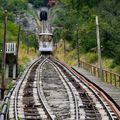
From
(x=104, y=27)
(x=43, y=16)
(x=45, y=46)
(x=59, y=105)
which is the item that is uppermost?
(x=43, y=16)

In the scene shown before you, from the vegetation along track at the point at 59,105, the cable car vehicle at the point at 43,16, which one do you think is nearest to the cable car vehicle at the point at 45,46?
the vegetation along track at the point at 59,105

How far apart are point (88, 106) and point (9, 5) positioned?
13640 centimetres

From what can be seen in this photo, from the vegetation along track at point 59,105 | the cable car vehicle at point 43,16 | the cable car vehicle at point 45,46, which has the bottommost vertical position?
the vegetation along track at point 59,105

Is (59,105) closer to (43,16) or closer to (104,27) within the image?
(104,27)

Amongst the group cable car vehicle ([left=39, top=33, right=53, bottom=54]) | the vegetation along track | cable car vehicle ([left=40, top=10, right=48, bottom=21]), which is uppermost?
cable car vehicle ([left=40, top=10, right=48, bottom=21])

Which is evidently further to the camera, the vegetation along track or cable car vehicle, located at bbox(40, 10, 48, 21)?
cable car vehicle, located at bbox(40, 10, 48, 21)

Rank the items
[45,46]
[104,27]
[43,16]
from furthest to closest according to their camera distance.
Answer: [43,16] < [45,46] < [104,27]

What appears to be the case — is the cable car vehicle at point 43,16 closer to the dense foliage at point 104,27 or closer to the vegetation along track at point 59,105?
the dense foliage at point 104,27

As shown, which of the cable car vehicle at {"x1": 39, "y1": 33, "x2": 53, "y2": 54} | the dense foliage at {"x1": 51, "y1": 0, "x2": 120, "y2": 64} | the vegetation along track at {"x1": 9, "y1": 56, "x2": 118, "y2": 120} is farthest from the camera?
the cable car vehicle at {"x1": 39, "y1": 33, "x2": 53, "y2": 54}

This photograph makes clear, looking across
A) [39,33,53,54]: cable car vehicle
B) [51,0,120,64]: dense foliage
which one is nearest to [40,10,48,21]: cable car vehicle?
[39,33,53,54]: cable car vehicle

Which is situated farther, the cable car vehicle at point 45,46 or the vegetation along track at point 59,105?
the cable car vehicle at point 45,46

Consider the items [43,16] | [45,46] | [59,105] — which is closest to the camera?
[59,105]

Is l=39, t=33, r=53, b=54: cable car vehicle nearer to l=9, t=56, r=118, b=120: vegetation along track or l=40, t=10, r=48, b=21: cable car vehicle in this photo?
l=9, t=56, r=118, b=120: vegetation along track

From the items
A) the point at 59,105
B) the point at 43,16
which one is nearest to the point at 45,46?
the point at 59,105
